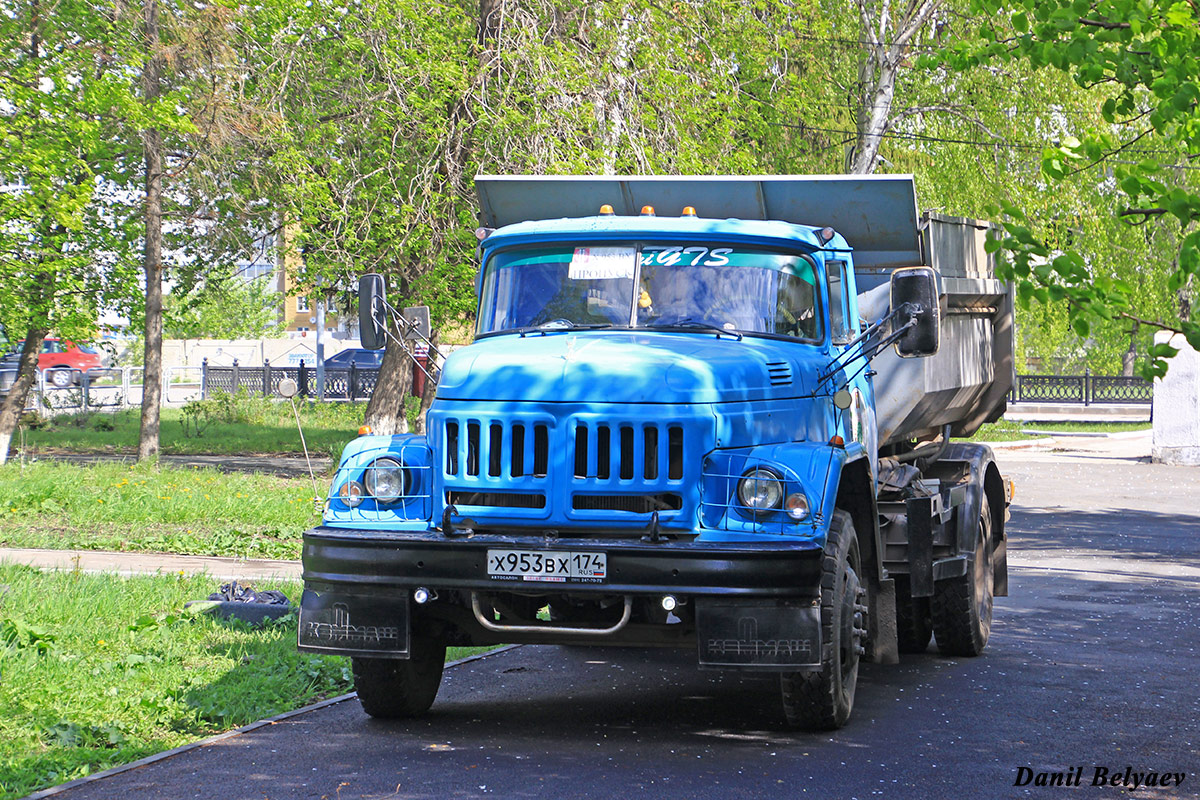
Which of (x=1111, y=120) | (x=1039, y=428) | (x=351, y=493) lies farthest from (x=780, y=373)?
(x=1039, y=428)

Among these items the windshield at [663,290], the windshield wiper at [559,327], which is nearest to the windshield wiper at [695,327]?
the windshield at [663,290]

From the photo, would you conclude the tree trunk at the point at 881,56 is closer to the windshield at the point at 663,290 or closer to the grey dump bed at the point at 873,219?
the grey dump bed at the point at 873,219

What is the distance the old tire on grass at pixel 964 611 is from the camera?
31.2 feet

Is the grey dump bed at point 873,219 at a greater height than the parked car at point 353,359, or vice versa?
the parked car at point 353,359

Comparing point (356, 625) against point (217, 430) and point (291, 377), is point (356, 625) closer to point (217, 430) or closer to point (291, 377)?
point (217, 430)

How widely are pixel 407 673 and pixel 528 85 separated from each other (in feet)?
42.6

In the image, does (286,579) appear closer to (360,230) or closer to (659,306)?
(659,306)

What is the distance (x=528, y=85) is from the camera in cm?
1908

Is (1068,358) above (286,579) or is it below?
above

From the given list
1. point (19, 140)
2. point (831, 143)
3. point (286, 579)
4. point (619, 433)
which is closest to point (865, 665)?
point (619, 433)

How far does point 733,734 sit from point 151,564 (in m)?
6.76

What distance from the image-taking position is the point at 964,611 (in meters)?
9.54

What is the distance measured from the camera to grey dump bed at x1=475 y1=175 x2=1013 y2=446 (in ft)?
28.8

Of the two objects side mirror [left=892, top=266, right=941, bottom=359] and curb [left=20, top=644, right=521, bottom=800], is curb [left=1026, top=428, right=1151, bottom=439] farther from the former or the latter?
curb [left=20, top=644, right=521, bottom=800]
